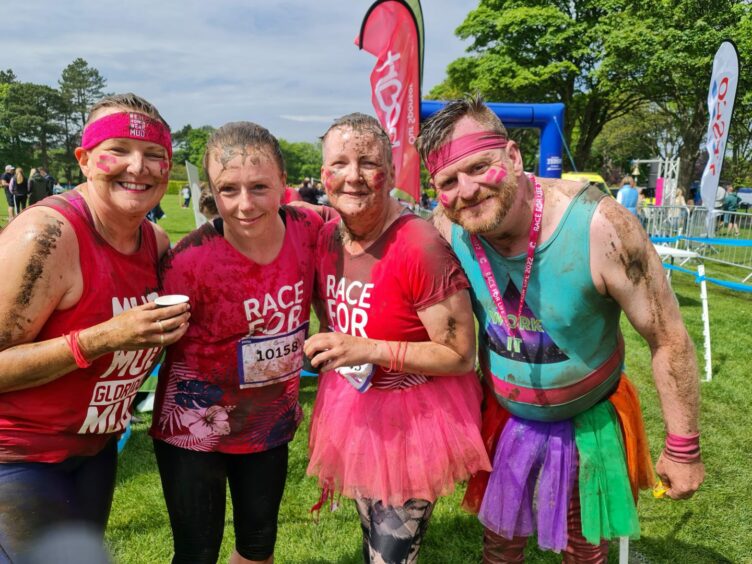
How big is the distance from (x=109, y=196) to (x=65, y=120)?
80.1 metres

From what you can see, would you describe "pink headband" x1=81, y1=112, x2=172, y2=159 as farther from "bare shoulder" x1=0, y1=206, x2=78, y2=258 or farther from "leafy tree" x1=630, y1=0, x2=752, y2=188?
"leafy tree" x1=630, y1=0, x2=752, y2=188

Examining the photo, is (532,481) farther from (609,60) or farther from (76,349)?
(609,60)

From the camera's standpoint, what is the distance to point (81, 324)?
1.63m

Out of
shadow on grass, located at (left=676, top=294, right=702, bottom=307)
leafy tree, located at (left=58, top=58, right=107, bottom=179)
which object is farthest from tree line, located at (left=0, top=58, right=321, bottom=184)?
shadow on grass, located at (left=676, top=294, right=702, bottom=307)

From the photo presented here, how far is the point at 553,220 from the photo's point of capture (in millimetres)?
1799

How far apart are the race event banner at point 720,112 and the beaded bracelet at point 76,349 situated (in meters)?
7.80

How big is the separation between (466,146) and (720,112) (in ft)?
23.9

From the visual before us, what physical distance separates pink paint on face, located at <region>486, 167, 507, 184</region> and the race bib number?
2.96ft

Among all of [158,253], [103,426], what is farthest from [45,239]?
[103,426]

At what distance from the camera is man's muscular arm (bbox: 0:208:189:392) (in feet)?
4.87

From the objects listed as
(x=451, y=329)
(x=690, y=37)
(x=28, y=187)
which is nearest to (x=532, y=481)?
(x=451, y=329)

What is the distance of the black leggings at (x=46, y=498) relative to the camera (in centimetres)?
153

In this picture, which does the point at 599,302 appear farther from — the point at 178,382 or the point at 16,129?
the point at 16,129

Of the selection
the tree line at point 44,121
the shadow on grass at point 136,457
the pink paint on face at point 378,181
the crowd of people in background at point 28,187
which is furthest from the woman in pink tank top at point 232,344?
the tree line at point 44,121
